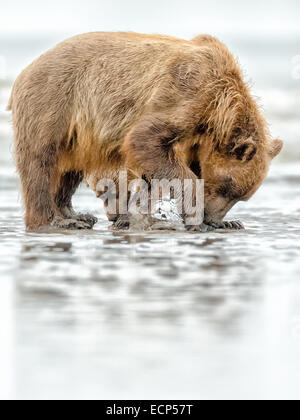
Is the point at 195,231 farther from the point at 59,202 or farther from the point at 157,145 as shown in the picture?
the point at 59,202

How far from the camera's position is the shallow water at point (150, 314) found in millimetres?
3955

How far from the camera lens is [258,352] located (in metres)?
4.36

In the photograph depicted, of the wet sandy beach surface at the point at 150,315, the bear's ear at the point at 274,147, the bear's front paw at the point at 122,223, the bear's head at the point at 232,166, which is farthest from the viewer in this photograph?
the bear's front paw at the point at 122,223

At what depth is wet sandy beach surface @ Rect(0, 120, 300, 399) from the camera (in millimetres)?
3955

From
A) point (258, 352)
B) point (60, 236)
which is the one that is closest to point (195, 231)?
point (60, 236)

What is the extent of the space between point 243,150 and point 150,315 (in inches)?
134

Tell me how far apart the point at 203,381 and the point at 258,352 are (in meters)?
0.51

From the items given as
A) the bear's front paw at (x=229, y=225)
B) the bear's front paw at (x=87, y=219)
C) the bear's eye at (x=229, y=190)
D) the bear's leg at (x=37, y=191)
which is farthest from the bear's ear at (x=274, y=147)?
the bear's leg at (x=37, y=191)

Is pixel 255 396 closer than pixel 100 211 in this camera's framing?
Yes

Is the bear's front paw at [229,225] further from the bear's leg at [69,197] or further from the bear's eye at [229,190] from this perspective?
the bear's leg at [69,197]

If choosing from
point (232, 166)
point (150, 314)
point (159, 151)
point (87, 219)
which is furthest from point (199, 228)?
point (150, 314)

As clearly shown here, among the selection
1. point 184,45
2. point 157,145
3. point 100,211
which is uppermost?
point 184,45

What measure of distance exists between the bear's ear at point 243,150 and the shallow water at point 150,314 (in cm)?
69

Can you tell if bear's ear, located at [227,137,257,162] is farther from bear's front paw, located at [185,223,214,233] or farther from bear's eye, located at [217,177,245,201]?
bear's front paw, located at [185,223,214,233]
